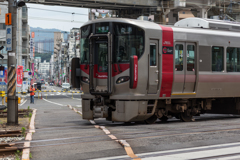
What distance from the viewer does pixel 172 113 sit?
15.9 metres

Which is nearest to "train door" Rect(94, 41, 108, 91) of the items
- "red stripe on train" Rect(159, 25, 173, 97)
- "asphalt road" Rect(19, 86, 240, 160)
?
"asphalt road" Rect(19, 86, 240, 160)

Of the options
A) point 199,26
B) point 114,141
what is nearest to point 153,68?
point 199,26

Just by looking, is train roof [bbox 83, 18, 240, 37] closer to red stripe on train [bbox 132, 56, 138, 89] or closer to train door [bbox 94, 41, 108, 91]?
train door [bbox 94, 41, 108, 91]

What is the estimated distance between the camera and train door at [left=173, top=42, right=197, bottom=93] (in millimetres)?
14703

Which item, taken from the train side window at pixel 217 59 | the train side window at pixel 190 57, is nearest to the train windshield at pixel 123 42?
the train side window at pixel 190 57

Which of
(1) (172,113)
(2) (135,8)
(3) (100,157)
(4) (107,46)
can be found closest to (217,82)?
(1) (172,113)

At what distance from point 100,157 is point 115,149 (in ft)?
2.83

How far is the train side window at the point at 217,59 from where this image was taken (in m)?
15.7

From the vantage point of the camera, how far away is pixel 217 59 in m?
15.8

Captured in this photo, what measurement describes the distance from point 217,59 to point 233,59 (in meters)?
0.97

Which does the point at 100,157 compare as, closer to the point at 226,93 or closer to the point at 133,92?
the point at 133,92

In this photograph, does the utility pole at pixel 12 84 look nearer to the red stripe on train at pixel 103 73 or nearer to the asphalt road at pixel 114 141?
the asphalt road at pixel 114 141

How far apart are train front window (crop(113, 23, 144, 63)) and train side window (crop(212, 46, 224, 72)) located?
364cm

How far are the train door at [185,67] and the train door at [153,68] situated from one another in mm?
909
